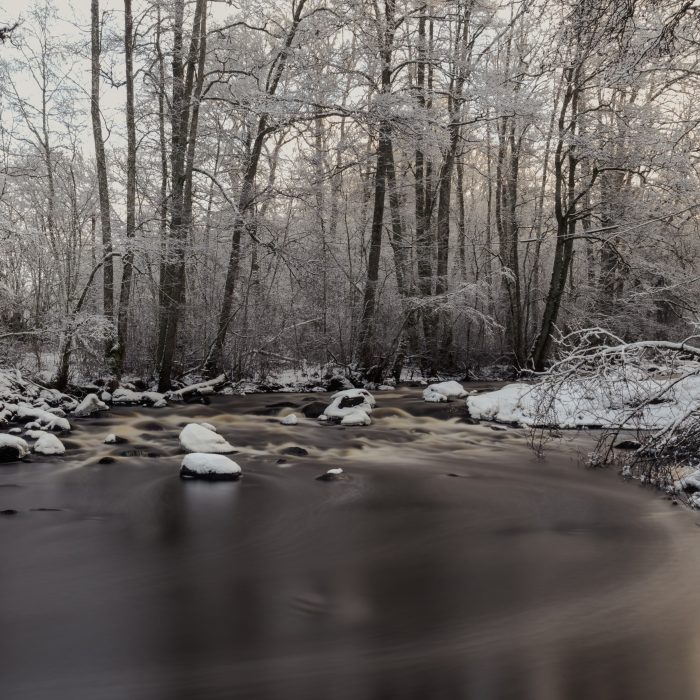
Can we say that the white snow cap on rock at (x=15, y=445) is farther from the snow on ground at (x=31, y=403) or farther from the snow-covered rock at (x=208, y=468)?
the snow-covered rock at (x=208, y=468)

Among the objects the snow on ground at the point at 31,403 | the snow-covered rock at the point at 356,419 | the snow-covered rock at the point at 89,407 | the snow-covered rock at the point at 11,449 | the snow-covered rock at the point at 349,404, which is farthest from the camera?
the snow-covered rock at the point at 349,404

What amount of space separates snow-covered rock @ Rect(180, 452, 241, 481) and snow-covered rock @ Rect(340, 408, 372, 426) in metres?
4.30

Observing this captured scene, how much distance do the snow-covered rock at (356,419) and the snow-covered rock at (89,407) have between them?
16.0 feet

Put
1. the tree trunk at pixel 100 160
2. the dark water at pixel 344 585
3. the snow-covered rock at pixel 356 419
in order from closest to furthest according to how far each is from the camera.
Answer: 1. the dark water at pixel 344 585
2. the snow-covered rock at pixel 356 419
3. the tree trunk at pixel 100 160

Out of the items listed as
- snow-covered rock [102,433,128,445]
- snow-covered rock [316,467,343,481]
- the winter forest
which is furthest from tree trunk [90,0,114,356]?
snow-covered rock [316,467,343,481]

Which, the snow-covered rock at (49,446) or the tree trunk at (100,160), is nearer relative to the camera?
the snow-covered rock at (49,446)

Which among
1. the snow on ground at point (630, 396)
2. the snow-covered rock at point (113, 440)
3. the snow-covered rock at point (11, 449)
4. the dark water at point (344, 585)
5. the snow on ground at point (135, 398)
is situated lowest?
the dark water at point (344, 585)

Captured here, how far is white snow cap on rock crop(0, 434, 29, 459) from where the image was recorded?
829cm

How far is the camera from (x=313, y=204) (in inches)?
656

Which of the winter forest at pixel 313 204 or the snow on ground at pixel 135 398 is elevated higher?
the winter forest at pixel 313 204

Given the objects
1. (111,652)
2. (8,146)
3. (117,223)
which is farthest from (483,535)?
(8,146)

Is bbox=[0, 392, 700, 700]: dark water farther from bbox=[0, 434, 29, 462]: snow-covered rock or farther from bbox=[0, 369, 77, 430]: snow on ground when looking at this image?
bbox=[0, 369, 77, 430]: snow on ground

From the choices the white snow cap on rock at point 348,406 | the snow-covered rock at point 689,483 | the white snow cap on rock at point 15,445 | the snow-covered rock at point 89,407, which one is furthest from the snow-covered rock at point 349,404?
the snow-covered rock at point 689,483

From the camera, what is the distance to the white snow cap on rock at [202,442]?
359 inches
